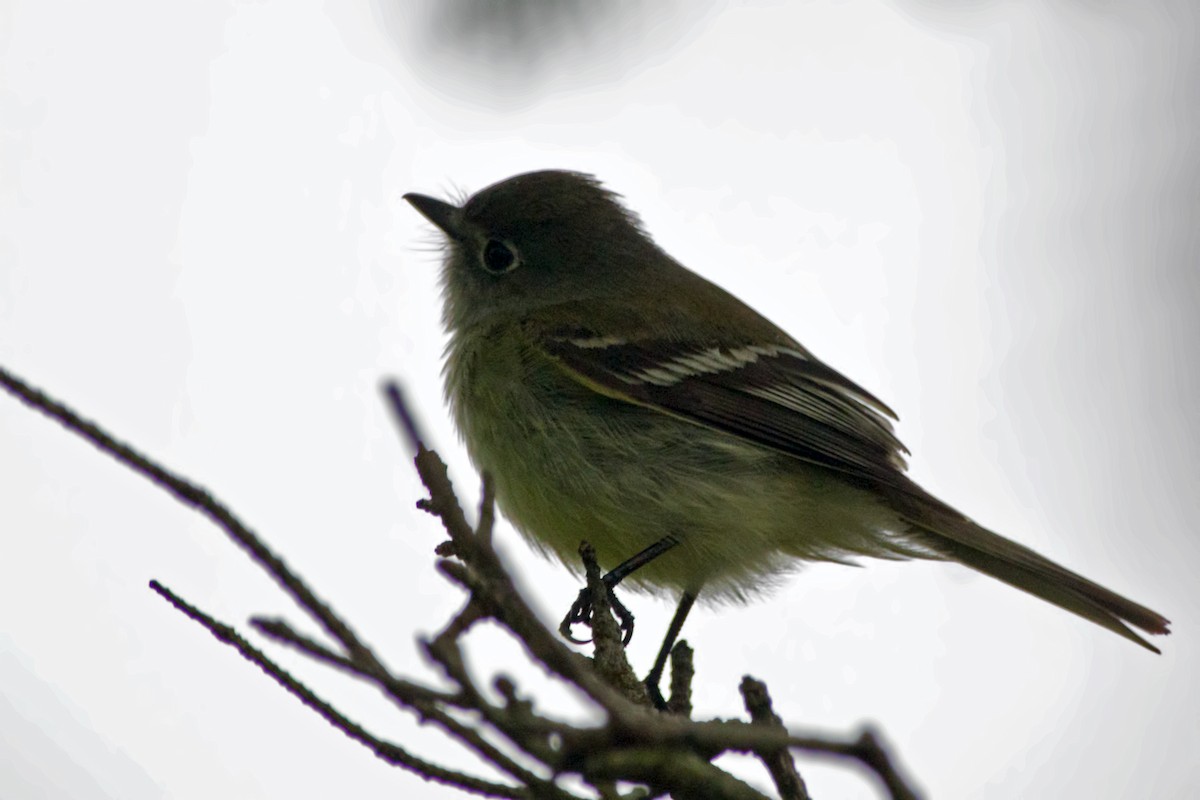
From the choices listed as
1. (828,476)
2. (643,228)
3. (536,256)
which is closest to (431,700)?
(828,476)

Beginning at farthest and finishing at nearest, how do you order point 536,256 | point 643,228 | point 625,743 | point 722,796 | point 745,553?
point 643,228 < point 536,256 < point 745,553 < point 722,796 < point 625,743

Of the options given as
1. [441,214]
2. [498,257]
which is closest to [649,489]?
[498,257]

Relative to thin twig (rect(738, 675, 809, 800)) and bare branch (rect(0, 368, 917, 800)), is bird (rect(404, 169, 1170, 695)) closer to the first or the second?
thin twig (rect(738, 675, 809, 800))

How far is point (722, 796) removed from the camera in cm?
193

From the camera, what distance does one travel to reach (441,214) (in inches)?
220

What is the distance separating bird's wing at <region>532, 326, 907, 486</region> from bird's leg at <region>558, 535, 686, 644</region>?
480 mm

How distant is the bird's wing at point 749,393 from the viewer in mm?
4555

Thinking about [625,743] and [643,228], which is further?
[643,228]

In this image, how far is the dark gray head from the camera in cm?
544

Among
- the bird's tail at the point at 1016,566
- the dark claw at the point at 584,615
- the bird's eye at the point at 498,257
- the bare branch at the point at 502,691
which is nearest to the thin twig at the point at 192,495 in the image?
the bare branch at the point at 502,691

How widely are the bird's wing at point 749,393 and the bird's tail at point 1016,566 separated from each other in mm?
148

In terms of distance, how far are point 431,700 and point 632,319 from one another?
3410 mm

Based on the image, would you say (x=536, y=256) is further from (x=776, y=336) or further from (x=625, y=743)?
(x=625, y=743)

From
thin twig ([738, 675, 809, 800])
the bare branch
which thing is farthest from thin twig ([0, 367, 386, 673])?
thin twig ([738, 675, 809, 800])
